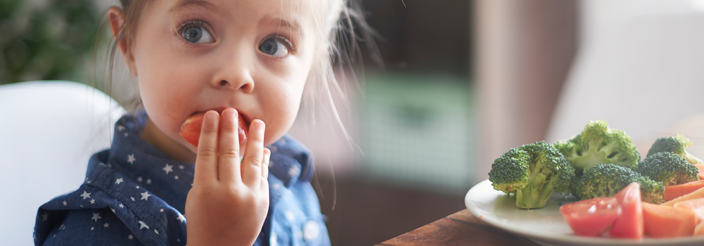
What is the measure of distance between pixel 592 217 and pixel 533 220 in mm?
88

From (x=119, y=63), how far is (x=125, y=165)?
407 mm

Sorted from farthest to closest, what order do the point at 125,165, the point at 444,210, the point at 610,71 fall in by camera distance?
the point at 444,210, the point at 610,71, the point at 125,165

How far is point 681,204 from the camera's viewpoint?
53 centimetres

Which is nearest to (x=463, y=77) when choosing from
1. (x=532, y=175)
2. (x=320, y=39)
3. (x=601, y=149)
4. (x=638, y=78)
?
(x=638, y=78)

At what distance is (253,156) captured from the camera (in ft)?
2.33

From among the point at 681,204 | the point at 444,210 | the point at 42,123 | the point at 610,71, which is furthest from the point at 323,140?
the point at 681,204

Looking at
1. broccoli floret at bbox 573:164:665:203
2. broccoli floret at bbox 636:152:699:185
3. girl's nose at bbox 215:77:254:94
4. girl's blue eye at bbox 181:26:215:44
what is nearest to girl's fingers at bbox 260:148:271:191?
girl's nose at bbox 215:77:254:94

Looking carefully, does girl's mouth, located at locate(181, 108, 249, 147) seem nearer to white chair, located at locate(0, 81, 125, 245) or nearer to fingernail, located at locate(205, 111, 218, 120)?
fingernail, located at locate(205, 111, 218, 120)

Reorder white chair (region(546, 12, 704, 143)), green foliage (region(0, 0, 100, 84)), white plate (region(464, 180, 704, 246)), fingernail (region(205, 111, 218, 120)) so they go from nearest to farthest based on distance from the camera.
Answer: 1. white plate (region(464, 180, 704, 246))
2. fingernail (region(205, 111, 218, 120))
3. white chair (region(546, 12, 704, 143))
4. green foliage (region(0, 0, 100, 84))

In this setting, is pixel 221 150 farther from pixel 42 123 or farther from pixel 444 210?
pixel 444 210

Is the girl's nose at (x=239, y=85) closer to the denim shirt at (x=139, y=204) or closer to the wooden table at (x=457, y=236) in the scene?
the denim shirt at (x=139, y=204)

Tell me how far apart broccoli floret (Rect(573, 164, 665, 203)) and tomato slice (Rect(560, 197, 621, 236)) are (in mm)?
83

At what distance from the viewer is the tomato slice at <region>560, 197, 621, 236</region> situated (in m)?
0.49

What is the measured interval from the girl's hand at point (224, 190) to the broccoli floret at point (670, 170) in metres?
0.56
